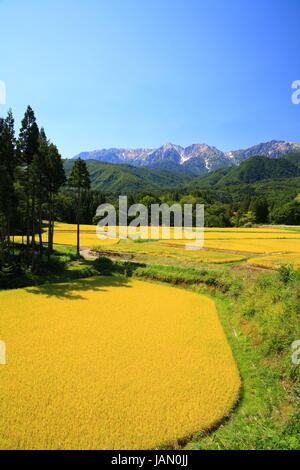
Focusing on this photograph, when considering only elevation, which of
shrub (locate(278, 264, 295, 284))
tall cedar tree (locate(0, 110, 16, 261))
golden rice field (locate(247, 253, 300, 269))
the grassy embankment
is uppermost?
tall cedar tree (locate(0, 110, 16, 261))

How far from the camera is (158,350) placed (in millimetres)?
12727

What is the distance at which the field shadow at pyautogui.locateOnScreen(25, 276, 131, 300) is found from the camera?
21625 millimetres

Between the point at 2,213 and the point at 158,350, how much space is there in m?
24.0

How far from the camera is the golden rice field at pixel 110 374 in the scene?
7.76 metres

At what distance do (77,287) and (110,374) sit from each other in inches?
578

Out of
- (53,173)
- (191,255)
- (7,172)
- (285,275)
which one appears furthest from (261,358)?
(53,173)

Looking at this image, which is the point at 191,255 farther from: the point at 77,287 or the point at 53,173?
the point at 53,173

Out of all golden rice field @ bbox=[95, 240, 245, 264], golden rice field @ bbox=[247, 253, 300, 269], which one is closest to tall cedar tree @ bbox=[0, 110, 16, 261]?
golden rice field @ bbox=[95, 240, 245, 264]

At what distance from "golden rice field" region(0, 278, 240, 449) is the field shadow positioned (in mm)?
2362

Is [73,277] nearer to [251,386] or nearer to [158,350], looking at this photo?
[158,350]

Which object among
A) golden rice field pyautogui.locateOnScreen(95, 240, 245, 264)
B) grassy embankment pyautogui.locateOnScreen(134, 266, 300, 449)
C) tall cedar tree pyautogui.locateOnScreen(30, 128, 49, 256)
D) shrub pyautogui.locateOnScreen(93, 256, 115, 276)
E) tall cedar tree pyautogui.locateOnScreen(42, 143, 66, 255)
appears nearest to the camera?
grassy embankment pyautogui.locateOnScreen(134, 266, 300, 449)

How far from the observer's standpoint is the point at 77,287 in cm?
2412

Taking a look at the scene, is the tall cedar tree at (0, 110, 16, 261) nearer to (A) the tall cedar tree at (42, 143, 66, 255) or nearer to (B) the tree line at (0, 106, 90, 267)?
(B) the tree line at (0, 106, 90, 267)
